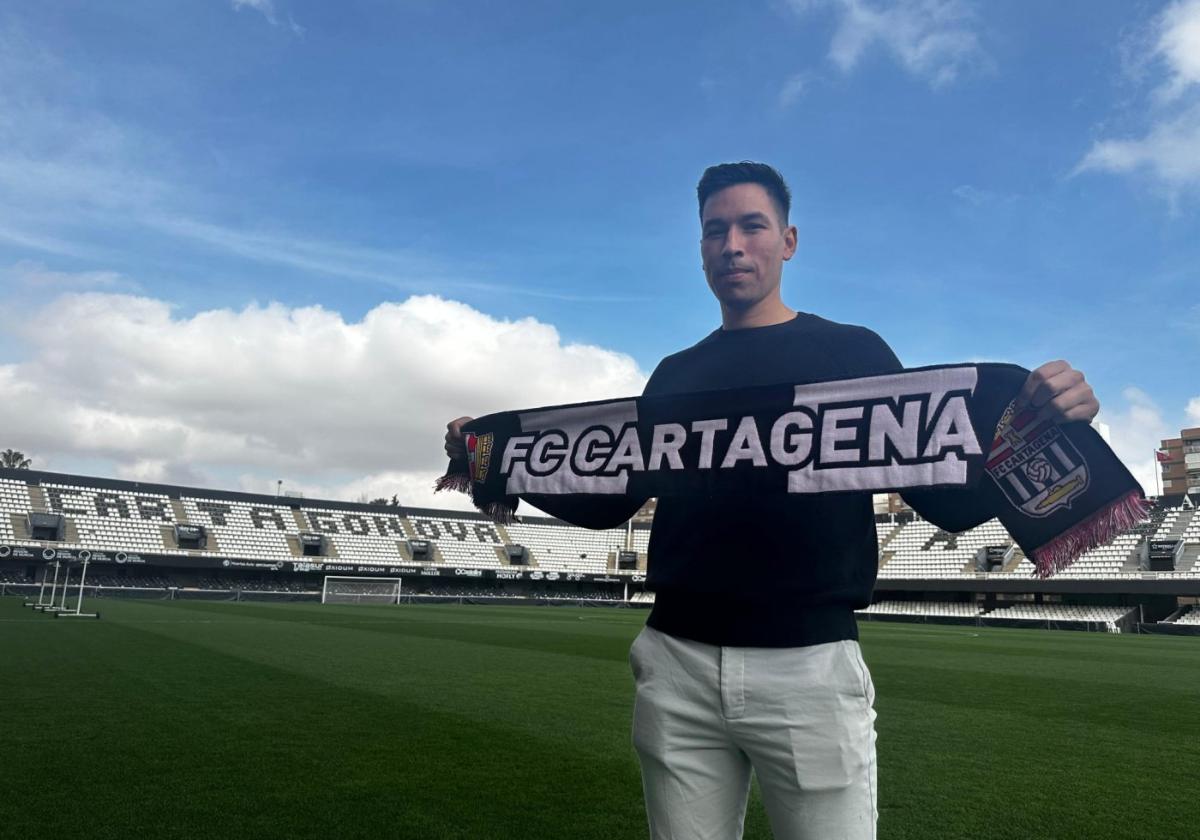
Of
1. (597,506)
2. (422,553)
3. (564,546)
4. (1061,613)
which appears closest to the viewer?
(597,506)

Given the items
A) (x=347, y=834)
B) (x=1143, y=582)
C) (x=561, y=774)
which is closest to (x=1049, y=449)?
(x=347, y=834)

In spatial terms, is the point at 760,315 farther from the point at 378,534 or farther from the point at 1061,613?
the point at 378,534

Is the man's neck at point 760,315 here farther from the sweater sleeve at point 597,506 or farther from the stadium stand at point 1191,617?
the stadium stand at point 1191,617

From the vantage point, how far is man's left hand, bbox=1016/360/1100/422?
2354mm

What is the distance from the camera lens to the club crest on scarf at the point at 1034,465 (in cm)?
249

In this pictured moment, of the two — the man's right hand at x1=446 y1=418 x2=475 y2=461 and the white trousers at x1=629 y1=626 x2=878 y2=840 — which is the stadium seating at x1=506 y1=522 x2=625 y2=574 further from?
the white trousers at x1=629 y1=626 x2=878 y2=840

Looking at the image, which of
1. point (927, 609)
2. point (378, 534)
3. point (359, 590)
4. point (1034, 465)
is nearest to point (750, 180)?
point (1034, 465)

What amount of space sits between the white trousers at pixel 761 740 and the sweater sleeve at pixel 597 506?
28.7 inches

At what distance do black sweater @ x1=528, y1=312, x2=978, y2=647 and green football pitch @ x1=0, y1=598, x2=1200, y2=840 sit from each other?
335cm

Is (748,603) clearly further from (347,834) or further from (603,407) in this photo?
(347,834)

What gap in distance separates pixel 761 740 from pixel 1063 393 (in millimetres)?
1290

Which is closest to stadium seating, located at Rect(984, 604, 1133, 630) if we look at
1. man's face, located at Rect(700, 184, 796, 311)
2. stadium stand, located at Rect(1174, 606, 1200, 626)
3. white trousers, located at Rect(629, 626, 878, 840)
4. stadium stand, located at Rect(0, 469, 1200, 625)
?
stadium stand, located at Rect(0, 469, 1200, 625)

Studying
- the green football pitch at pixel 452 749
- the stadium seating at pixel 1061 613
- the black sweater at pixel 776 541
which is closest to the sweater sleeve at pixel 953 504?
the black sweater at pixel 776 541

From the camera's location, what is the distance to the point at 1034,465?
2520mm
